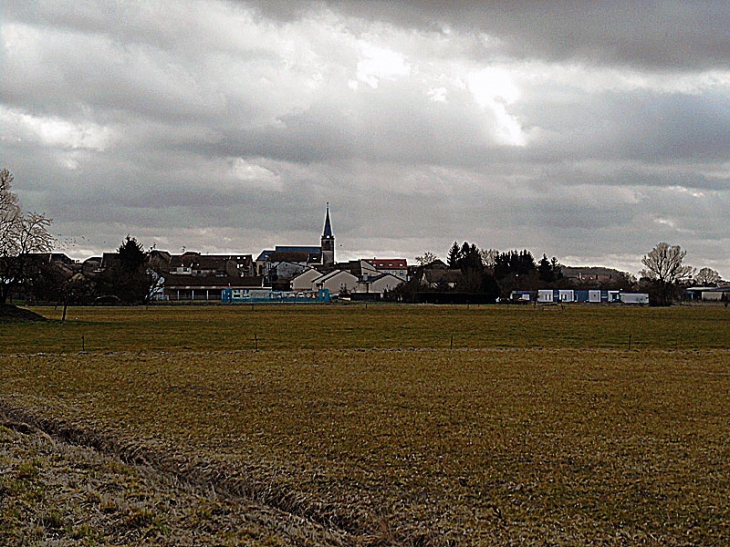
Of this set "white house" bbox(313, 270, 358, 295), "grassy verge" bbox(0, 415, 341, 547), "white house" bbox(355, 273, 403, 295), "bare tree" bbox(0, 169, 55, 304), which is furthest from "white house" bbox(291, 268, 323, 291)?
"grassy verge" bbox(0, 415, 341, 547)

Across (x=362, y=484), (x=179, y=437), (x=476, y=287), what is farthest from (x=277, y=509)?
(x=476, y=287)

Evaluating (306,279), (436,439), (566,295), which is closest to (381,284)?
(306,279)

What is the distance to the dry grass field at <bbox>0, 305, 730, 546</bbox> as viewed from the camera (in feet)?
31.7

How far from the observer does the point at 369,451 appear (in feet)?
44.2

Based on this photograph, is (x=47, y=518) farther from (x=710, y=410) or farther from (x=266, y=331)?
(x=266, y=331)

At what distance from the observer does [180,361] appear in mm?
29328

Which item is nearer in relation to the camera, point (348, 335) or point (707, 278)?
point (348, 335)

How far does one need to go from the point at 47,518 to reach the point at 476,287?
121 metres

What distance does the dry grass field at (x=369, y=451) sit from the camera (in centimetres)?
966

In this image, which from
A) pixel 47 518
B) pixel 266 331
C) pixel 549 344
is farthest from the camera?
pixel 266 331

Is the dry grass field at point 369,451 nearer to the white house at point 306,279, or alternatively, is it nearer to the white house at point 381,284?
the white house at point 381,284

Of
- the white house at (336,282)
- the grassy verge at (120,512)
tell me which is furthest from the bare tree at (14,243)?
the white house at (336,282)

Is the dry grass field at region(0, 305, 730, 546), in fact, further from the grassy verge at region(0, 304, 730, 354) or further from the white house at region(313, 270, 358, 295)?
the white house at region(313, 270, 358, 295)

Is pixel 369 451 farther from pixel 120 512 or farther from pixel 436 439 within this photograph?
pixel 120 512
